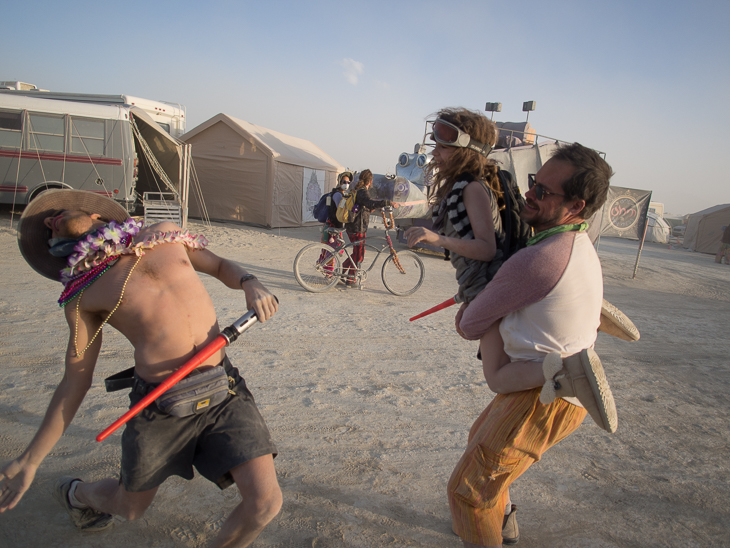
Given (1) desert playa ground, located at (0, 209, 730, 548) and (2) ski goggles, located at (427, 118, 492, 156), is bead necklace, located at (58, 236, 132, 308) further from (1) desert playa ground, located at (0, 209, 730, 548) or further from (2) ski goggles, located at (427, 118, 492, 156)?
(2) ski goggles, located at (427, 118, 492, 156)

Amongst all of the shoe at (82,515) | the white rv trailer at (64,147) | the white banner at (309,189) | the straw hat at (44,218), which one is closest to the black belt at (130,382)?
the straw hat at (44,218)

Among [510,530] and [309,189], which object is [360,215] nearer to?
[510,530]

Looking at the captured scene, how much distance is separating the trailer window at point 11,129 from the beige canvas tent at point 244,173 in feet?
16.9

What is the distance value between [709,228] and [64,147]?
25148mm

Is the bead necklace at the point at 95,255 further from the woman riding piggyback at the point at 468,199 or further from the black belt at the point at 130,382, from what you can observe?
the woman riding piggyback at the point at 468,199

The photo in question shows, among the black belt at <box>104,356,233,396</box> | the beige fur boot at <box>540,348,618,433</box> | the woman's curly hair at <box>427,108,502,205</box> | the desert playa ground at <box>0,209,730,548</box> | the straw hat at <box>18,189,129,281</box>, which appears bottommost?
the desert playa ground at <box>0,209,730,548</box>

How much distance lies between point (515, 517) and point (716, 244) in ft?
76.0

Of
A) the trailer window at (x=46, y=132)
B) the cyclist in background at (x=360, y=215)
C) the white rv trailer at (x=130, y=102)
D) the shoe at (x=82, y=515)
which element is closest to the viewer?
the shoe at (x=82, y=515)

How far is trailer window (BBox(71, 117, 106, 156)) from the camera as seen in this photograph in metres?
10.9

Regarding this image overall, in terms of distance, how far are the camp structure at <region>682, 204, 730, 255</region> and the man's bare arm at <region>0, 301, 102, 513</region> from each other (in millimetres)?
23606

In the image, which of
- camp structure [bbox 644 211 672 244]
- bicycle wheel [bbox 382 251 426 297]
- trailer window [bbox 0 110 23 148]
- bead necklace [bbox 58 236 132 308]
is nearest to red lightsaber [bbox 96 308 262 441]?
bead necklace [bbox 58 236 132 308]

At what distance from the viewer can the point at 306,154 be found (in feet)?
56.7

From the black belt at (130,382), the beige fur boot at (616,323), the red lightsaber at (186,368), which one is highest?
the beige fur boot at (616,323)

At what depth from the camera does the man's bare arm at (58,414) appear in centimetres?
167
